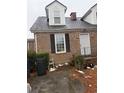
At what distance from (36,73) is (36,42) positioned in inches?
74.8

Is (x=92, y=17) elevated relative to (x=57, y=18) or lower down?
elevated

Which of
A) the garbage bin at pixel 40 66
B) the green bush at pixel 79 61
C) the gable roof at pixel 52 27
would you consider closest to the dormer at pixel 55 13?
the gable roof at pixel 52 27

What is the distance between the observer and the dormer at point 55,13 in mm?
9773

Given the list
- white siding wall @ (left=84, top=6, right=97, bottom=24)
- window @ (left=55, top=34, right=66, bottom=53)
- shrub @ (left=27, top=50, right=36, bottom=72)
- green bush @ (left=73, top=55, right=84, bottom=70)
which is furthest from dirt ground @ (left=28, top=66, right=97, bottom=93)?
white siding wall @ (left=84, top=6, right=97, bottom=24)

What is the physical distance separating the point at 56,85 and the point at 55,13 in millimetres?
4704

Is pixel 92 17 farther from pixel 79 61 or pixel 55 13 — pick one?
pixel 79 61

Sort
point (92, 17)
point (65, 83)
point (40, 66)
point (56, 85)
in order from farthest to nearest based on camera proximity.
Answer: point (92, 17), point (40, 66), point (65, 83), point (56, 85)

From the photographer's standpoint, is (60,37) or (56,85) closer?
(56,85)

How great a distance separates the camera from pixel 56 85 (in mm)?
6328

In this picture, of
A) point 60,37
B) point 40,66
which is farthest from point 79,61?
point 40,66

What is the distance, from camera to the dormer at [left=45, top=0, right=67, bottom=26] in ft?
32.1
